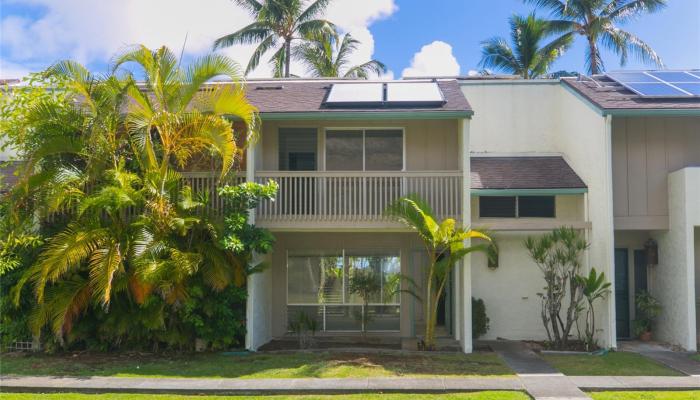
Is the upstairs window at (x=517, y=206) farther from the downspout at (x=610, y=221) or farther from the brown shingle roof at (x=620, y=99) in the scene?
the brown shingle roof at (x=620, y=99)

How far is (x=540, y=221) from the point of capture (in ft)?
42.2

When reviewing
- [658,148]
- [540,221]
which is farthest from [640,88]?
[540,221]

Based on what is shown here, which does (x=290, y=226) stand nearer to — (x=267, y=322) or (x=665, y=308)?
(x=267, y=322)

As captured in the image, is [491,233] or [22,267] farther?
[491,233]

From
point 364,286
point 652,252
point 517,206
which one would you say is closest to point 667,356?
point 652,252

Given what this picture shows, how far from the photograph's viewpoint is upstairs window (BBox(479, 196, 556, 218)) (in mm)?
13289

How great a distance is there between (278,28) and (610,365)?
818 inches

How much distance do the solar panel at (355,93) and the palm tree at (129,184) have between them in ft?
6.84

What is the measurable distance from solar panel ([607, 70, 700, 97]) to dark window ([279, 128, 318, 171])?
7.04 m

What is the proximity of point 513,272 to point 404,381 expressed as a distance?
5218mm

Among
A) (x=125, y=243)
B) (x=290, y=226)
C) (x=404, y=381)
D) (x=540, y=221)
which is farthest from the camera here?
(x=540, y=221)

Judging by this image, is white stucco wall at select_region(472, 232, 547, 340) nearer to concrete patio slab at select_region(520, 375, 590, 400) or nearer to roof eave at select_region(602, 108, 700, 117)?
roof eave at select_region(602, 108, 700, 117)

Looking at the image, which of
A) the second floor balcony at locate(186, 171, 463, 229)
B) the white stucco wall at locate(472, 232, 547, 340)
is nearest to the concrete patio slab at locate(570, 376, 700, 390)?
the white stucco wall at locate(472, 232, 547, 340)

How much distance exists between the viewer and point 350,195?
39.6 ft
